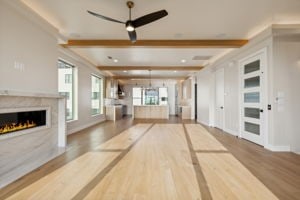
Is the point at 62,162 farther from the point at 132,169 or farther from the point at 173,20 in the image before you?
the point at 173,20

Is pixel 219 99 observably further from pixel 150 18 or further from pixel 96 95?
pixel 96 95

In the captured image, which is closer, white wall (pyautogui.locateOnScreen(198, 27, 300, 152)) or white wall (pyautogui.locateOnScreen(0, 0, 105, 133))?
white wall (pyautogui.locateOnScreen(0, 0, 105, 133))

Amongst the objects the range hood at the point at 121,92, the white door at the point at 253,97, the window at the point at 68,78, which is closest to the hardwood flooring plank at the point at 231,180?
the white door at the point at 253,97

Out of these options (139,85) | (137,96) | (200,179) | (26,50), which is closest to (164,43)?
(26,50)

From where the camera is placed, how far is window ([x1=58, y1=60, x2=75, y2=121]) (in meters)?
6.56

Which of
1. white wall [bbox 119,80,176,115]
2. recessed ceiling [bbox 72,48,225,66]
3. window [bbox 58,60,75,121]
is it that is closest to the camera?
recessed ceiling [bbox 72,48,225,66]

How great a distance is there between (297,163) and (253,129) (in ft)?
5.64

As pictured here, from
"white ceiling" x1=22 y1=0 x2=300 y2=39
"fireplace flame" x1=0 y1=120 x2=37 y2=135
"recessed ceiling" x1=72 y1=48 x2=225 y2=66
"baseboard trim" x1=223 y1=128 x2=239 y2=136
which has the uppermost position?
"white ceiling" x1=22 y1=0 x2=300 y2=39

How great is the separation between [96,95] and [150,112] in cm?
→ 381

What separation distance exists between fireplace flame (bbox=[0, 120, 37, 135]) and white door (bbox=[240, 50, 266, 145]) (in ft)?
17.2

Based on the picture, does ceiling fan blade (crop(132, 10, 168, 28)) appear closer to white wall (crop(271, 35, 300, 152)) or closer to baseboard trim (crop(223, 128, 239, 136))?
white wall (crop(271, 35, 300, 152))

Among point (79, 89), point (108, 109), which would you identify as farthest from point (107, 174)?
point (108, 109)

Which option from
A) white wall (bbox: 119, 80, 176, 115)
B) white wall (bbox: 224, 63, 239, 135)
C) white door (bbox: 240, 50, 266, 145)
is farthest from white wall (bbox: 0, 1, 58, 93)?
white wall (bbox: 119, 80, 176, 115)

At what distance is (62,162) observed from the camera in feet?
11.7
